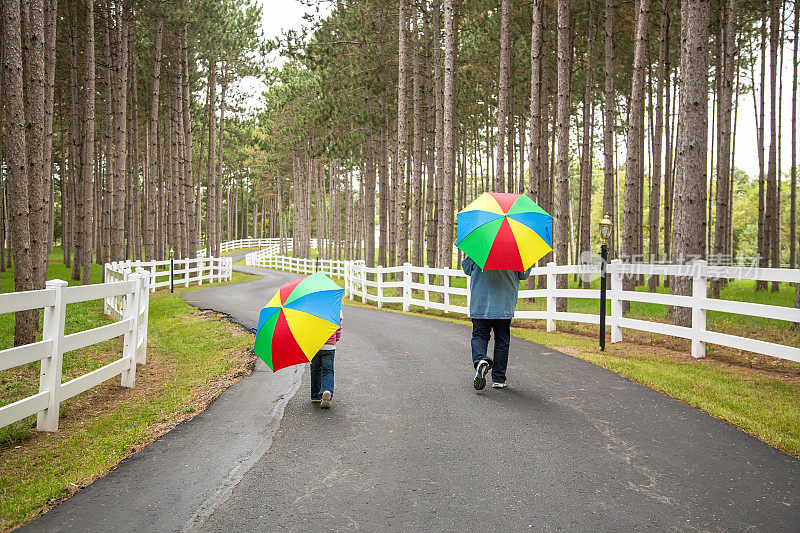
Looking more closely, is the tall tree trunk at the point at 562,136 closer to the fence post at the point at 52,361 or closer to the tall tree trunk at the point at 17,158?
the tall tree trunk at the point at 17,158

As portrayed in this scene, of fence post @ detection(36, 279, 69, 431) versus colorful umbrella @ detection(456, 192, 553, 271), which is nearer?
fence post @ detection(36, 279, 69, 431)

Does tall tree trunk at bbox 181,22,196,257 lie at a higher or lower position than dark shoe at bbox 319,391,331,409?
higher

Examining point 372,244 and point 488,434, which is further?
point 372,244

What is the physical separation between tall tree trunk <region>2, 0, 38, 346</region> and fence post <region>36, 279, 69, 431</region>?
436 cm

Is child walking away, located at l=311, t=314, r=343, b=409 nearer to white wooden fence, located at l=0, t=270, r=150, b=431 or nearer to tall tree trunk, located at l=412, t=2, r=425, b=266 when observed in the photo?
white wooden fence, located at l=0, t=270, r=150, b=431

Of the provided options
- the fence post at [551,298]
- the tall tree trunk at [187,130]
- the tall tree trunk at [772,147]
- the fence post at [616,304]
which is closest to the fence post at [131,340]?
the fence post at [616,304]

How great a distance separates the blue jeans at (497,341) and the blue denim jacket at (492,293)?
0.35 ft

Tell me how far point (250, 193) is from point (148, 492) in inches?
3177

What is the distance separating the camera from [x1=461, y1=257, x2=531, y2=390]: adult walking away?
21.3ft

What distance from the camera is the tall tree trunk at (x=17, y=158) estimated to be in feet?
27.7

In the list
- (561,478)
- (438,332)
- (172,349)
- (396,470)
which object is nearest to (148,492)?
(396,470)

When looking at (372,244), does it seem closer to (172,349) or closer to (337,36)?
(337,36)

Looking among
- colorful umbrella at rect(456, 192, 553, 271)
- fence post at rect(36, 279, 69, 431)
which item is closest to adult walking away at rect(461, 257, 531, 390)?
colorful umbrella at rect(456, 192, 553, 271)

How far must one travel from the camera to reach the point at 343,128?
28156mm
